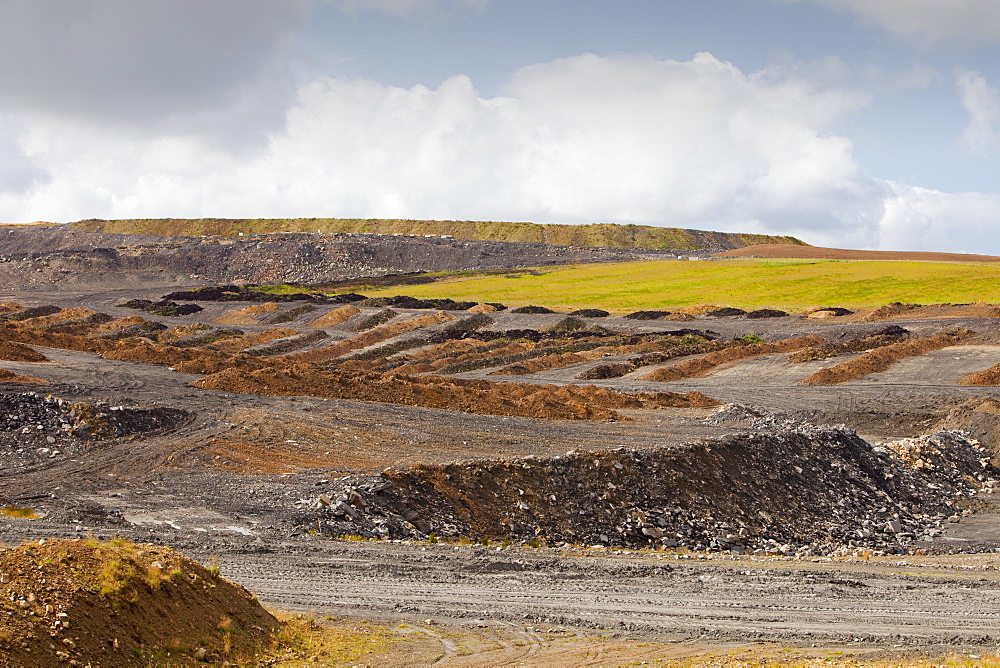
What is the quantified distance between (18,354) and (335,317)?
3911 centimetres

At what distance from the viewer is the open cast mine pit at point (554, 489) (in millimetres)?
13966

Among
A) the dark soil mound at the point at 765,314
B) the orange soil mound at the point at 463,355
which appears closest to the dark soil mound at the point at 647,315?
the dark soil mound at the point at 765,314

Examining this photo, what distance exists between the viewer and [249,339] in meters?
71.8

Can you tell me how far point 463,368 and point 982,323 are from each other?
34.3 meters

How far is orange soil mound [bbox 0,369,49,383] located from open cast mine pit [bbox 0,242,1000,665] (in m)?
0.13

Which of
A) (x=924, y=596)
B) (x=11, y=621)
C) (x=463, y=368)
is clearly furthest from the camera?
(x=463, y=368)

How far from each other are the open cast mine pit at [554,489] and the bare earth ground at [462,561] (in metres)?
0.08

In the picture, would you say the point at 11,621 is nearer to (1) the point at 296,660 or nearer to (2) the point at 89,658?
(2) the point at 89,658

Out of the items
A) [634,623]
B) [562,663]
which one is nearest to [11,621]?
[562,663]

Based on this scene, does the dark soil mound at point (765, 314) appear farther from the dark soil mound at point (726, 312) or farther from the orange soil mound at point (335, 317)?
the orange soil mound at point (335, 317)

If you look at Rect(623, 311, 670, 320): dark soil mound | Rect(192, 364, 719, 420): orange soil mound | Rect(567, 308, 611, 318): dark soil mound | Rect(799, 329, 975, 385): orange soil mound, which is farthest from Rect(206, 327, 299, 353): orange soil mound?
Rect(799, 329, 975, 385): orange soil mound

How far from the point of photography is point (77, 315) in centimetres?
8275

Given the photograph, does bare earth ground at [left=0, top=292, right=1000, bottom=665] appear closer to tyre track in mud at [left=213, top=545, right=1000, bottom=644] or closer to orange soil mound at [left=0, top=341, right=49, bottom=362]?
tyre track in mud at [left=213, top=545, right=1000, bottom=644]

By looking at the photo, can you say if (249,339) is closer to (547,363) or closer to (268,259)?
(547,363)
